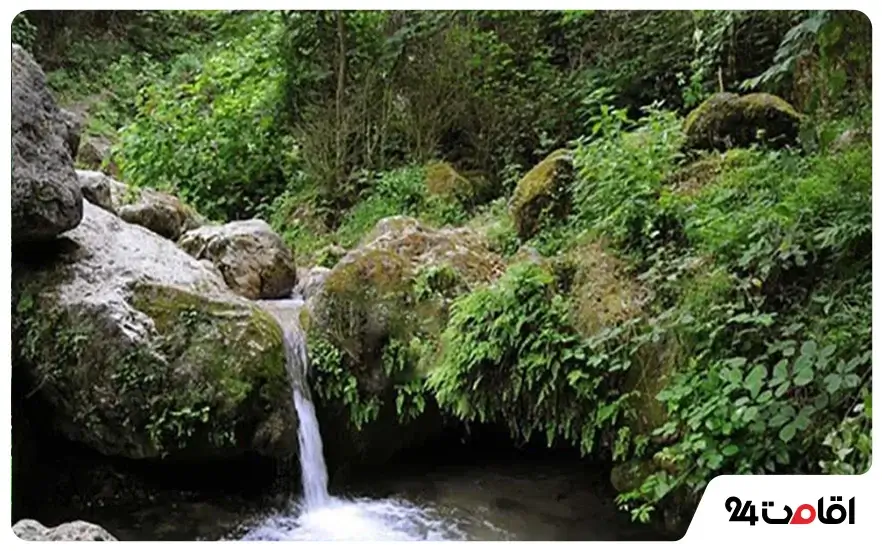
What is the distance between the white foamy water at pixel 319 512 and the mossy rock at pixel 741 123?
155cm

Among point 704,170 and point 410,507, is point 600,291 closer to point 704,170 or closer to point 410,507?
point 704,170

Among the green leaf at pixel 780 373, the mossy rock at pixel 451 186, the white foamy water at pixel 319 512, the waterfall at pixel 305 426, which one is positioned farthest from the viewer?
the mossy rock at pixel 451 186

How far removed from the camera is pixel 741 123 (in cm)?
286

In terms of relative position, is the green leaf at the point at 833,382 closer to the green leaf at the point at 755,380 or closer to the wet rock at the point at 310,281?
the green leaf at the point at 755,380

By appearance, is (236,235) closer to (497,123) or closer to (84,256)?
(84,256)

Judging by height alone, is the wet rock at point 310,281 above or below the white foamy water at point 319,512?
above

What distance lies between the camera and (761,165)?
8.18 feet

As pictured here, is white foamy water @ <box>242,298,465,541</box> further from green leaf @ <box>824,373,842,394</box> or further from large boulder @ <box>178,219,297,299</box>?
green leaf @ <box>824,373,842,394</box>

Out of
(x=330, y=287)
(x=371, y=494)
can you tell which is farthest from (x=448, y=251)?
(x=371, y=494)

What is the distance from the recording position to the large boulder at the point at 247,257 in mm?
3244

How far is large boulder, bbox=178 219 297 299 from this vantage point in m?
3.24

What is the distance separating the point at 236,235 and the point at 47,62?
102 centimetres

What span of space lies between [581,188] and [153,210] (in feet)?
6.09

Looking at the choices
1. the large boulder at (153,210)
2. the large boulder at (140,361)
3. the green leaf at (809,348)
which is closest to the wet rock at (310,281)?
the large boulder at (140,361)
